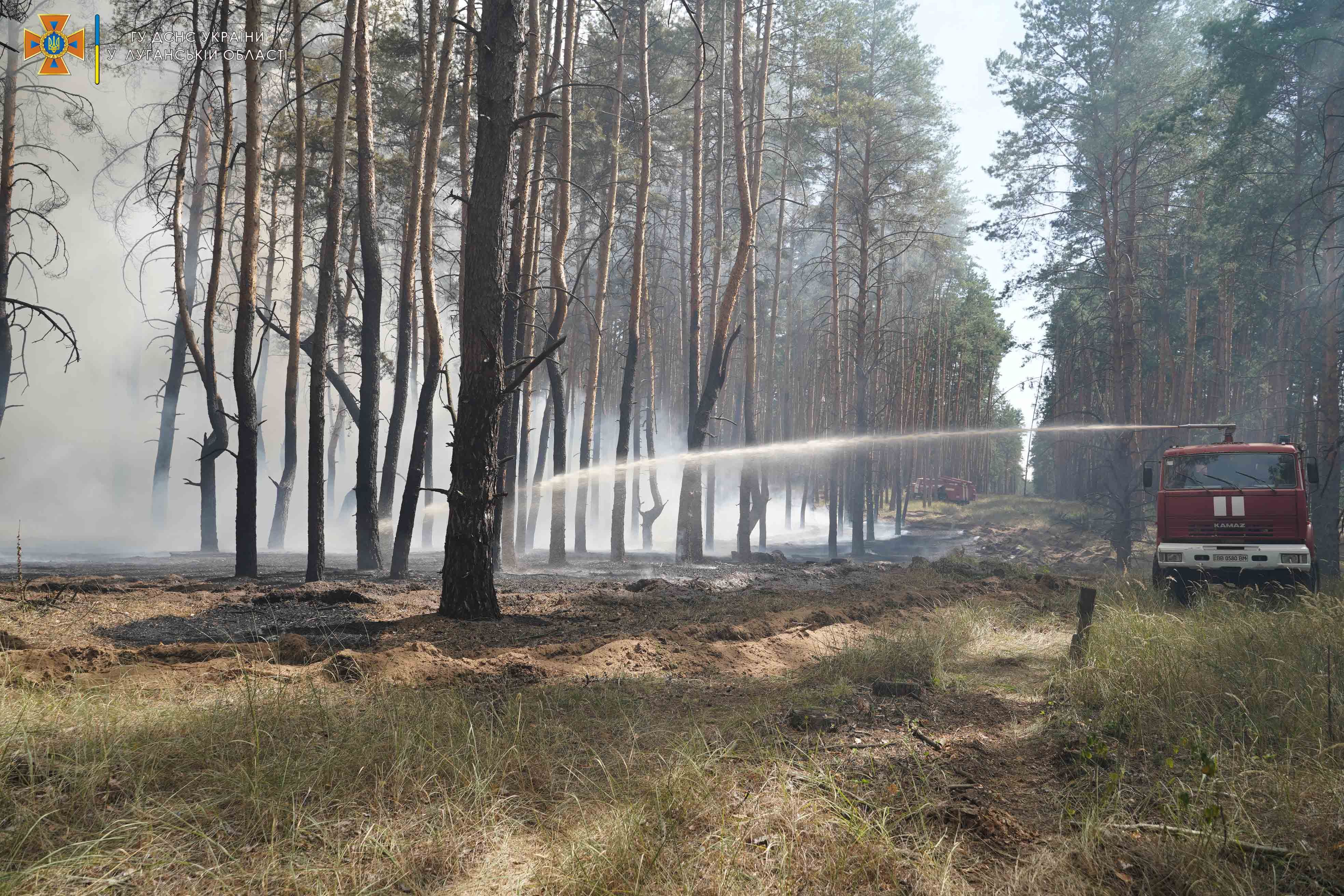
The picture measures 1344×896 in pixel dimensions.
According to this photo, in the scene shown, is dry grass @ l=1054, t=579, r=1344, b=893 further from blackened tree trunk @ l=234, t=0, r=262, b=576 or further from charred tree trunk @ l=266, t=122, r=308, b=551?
charred tree trunk @ l=266, t=122, r=308, b=551

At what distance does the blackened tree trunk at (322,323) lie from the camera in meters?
12.2

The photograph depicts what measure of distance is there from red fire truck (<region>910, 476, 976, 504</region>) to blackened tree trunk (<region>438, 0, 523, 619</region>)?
Answer: 1462 inches

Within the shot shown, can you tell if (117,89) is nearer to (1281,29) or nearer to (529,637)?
(529,637)

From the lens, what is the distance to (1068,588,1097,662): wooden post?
7.48 meters

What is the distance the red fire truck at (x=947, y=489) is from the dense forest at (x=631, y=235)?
16.7 ft

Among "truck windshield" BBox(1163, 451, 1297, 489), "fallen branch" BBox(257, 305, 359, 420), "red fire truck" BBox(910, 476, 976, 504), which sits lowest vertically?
"red fire truck" BBox(910, 476, 976, 504)

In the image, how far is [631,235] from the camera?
2814 centimetres

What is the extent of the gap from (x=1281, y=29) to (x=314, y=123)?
1957 cm

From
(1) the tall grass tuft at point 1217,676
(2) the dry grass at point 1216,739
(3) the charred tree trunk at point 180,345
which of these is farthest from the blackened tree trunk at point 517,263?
(3) the charred tree trunk at point 180,345

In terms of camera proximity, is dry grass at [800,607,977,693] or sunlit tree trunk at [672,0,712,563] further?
sunlit tree trunk at [672,0,712,563]

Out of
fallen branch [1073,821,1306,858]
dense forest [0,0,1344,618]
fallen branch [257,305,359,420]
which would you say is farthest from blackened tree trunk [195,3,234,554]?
fallen branch [1073,821,1306,858]

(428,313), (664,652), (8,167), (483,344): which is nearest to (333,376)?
(428,313)

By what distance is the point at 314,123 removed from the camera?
15242mm

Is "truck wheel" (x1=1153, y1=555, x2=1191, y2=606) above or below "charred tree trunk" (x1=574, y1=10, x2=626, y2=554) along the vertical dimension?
below
